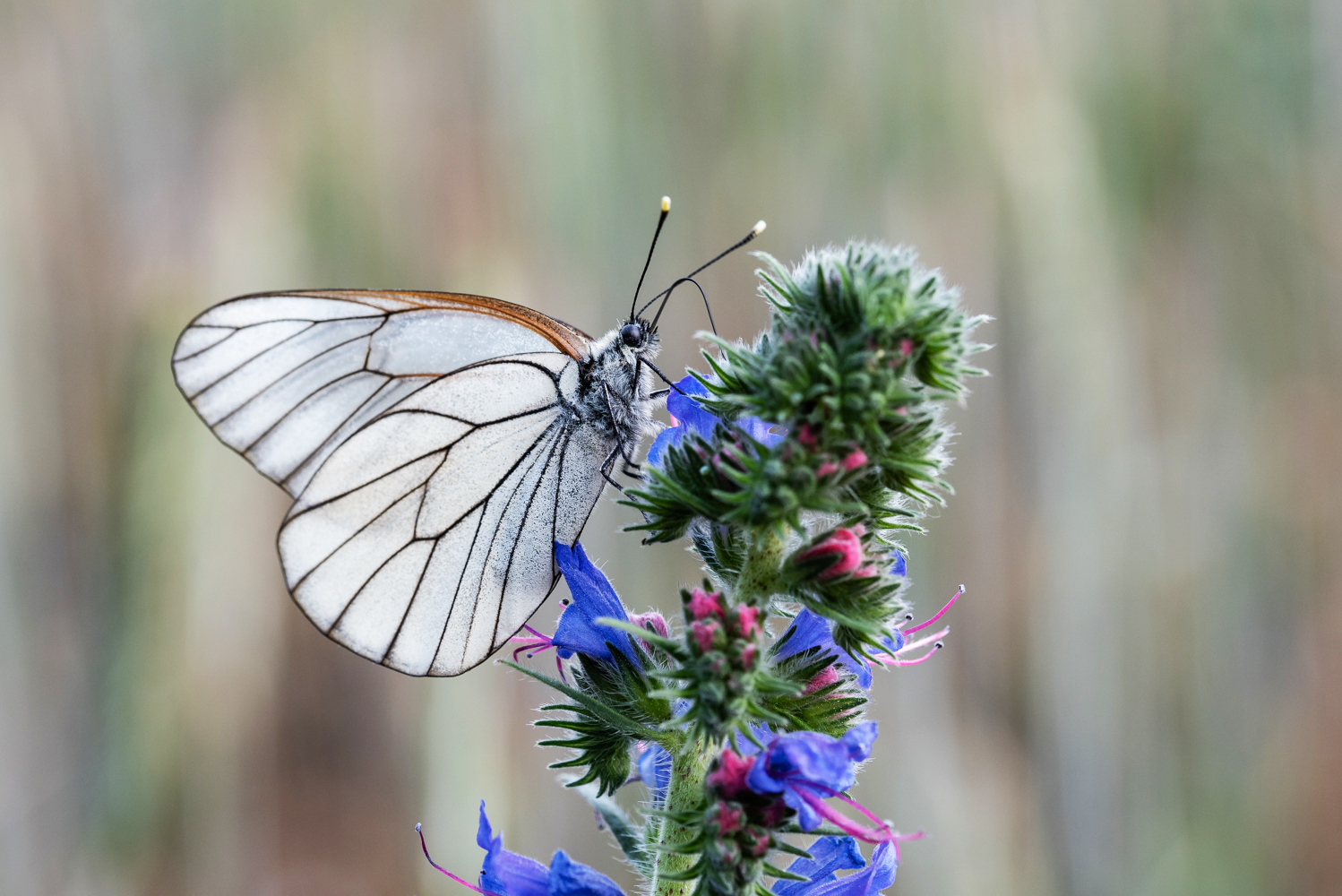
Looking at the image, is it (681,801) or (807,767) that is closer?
(807,767)

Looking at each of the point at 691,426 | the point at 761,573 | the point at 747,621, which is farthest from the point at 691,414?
the point at 747,621

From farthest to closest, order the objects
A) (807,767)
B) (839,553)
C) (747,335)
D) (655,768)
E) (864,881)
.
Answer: (747,335), (655,768), (864,881), (839,553), (807,767)

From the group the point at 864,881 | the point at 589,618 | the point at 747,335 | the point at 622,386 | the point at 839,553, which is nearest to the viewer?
the point at 839,553

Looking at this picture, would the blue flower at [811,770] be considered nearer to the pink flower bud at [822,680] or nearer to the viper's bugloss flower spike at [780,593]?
the viper's bugloss flower spike at [780,593]

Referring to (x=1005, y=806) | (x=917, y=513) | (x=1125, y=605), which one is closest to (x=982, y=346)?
(x=917, y=513)

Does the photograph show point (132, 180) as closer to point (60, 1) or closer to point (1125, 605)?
point (60, 1)

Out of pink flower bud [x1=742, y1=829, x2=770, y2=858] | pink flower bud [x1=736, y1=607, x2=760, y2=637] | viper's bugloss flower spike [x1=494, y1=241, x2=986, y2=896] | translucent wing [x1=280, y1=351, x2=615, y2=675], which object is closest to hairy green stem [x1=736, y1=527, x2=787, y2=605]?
viper's bugloss flower spike [x1=494, y1=241, x2=986, y2=896]

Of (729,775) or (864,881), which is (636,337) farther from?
(864,881)
